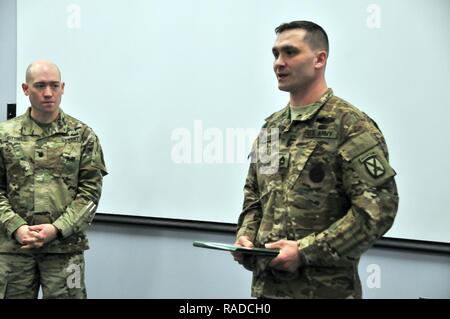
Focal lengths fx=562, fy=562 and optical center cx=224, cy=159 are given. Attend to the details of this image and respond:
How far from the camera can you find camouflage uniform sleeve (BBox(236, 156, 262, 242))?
174cm

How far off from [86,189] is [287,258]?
3.48 feet

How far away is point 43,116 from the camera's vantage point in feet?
7.47

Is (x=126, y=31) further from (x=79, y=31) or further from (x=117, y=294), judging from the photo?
(x=117, y=294)

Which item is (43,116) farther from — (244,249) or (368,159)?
(368,159)

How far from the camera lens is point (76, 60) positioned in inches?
119

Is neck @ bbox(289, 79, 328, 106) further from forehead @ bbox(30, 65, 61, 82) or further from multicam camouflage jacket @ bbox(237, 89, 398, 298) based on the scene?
forehead @ bbox(30, 65, 61, 82)

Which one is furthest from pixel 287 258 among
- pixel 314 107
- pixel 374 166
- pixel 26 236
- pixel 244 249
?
pixel 26 236

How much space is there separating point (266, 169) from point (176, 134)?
114cm

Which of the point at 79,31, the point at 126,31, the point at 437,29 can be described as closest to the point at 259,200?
the point at 437,29
